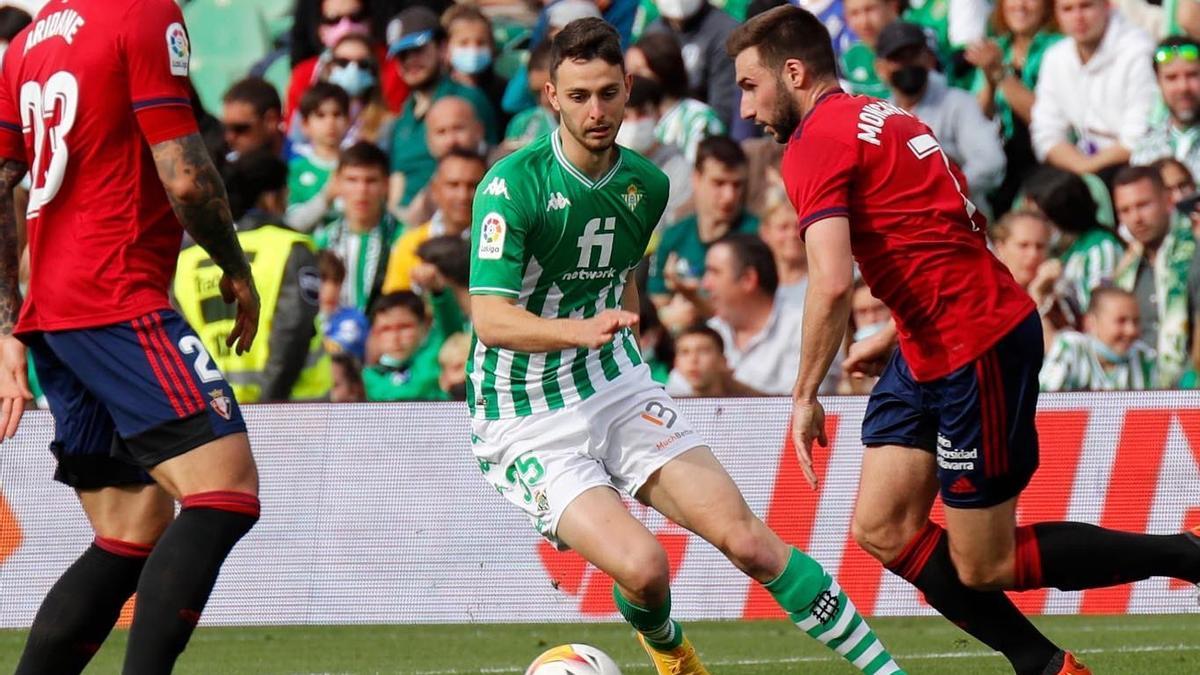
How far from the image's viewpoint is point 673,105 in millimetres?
12188

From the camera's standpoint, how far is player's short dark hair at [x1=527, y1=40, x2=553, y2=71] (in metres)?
12.5

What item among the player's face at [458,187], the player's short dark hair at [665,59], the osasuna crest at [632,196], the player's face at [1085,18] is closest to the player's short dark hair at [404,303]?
the player's face at [458,187]

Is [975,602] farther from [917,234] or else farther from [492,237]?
[492,237]

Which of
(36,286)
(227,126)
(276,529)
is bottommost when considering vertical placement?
(276,529)

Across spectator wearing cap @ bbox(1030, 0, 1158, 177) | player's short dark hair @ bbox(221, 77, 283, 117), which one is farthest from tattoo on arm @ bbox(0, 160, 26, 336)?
spectator wearing cap @ bbox(1030, 0, 1158, 177)

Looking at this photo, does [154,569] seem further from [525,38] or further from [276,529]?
[525,38]

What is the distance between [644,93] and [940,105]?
186 centimetres

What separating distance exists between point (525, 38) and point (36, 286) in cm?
828

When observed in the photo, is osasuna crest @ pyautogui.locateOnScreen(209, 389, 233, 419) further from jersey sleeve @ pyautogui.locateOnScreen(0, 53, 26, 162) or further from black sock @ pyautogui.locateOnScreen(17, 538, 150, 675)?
jersey sleeve @ pyautogui.locateOnScreen(0, 53, 26, 162)

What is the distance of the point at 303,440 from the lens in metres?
9.38

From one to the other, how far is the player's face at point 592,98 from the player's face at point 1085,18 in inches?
250

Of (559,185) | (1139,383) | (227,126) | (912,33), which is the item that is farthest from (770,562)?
(227,126)

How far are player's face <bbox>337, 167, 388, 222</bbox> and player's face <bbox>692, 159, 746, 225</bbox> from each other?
211cm

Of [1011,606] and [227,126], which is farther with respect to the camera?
[227,126]
